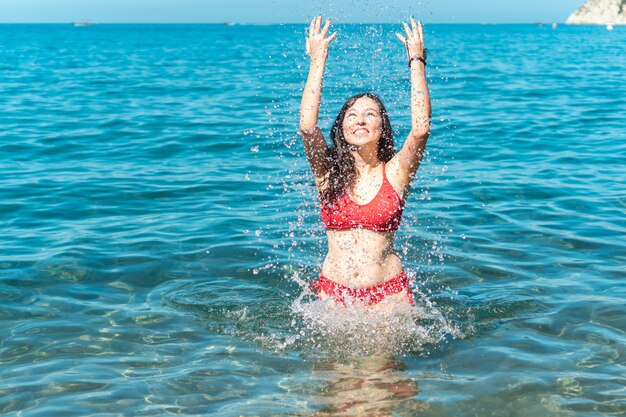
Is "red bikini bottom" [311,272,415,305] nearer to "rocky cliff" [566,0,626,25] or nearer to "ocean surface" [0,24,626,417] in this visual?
"ocean surface" [0,24,626,417]

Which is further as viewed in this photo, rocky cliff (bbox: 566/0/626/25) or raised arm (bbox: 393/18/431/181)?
rocky cliff (bbox: 566/0/626/25)

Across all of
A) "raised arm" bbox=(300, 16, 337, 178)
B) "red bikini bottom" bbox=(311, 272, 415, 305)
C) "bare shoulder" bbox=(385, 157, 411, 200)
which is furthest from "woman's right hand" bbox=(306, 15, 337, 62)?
"red bikini bottom" bbox=(311, 272, 415, 305)

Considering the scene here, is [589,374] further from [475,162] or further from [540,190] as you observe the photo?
[475,162]

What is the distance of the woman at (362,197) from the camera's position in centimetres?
608

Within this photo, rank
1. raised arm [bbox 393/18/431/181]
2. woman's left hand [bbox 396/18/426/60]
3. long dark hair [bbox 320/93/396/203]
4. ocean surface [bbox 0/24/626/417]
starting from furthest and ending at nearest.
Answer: long dark hair [bbox 320/93/396/203] < woman's left hand [bbox 396/18/426/60] < raised arm [bbox 393/18/431/181] < ocean surface [bbox 0/24/626/417]

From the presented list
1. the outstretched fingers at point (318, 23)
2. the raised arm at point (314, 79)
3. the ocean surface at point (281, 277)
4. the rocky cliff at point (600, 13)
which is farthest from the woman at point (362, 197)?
the rocky cliff at point (600, 13)

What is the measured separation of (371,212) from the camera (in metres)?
6.09

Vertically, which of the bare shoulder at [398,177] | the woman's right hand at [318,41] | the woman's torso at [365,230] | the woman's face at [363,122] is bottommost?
the woman's torso at [365,230]

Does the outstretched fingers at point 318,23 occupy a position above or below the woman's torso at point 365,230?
above

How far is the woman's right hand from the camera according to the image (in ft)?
18.6

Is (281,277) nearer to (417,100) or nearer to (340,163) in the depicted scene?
(340,163)

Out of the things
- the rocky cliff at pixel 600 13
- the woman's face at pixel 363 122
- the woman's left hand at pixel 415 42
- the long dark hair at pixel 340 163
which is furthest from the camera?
the rocky cliff at pixel 600 13

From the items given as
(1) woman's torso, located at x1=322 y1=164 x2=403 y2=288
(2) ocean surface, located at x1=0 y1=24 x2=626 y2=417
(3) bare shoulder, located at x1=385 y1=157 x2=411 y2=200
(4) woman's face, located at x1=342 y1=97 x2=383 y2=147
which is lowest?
(2) ocean surface, located at x1=0 y1=24 x2=626 y2=417

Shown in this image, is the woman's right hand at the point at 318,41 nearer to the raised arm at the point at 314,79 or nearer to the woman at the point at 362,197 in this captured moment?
the raised arm at the point at 314,79
